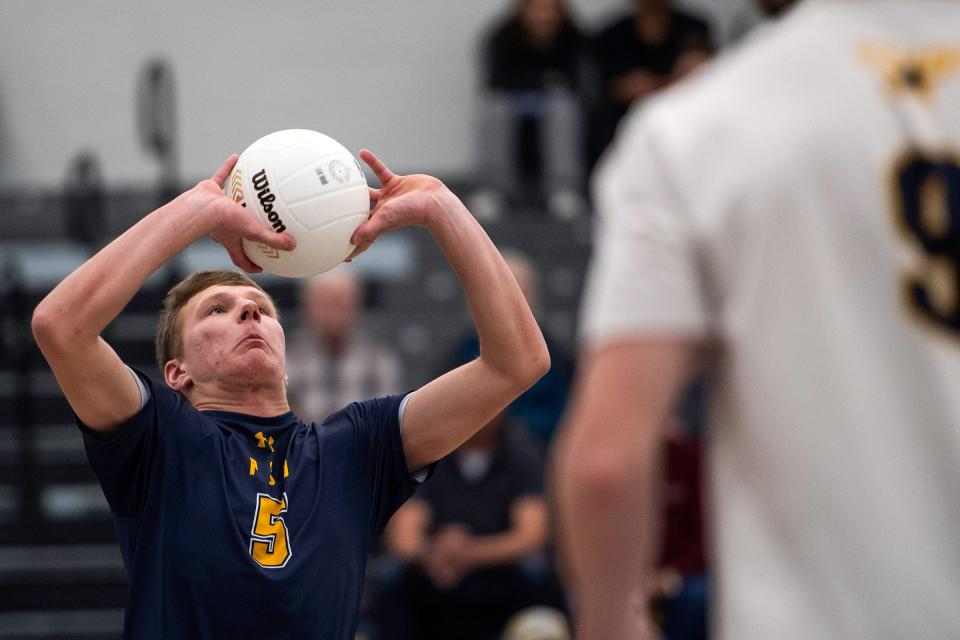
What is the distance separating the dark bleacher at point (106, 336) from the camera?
838 cm

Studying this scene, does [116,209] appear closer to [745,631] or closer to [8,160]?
[8,160]

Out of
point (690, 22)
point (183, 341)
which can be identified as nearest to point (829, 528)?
point (183, 341)

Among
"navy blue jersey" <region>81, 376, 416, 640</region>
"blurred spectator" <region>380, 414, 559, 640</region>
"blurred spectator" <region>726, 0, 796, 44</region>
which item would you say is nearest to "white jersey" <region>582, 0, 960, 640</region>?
"navy blue jersey" <region>81, 376, 416, 640</region>

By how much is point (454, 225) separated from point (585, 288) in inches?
270

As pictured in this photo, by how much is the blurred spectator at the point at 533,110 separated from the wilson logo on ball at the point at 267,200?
6742 mm

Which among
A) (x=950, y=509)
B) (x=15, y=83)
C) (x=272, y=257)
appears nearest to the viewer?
(x=950, y=509)

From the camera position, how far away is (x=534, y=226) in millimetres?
10016

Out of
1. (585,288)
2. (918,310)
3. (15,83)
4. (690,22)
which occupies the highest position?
(918,310)

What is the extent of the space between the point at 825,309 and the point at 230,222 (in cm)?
145

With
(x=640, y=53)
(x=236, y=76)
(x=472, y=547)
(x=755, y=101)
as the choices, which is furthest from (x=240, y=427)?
(x=236, y=76)

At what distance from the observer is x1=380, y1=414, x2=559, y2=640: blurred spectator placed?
6270 mm

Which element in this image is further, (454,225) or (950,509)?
(454,225)

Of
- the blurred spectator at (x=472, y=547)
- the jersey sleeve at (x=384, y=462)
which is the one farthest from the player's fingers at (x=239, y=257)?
the blurred spectator at (x=472, y=547)

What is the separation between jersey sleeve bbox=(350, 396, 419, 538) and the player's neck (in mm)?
183
